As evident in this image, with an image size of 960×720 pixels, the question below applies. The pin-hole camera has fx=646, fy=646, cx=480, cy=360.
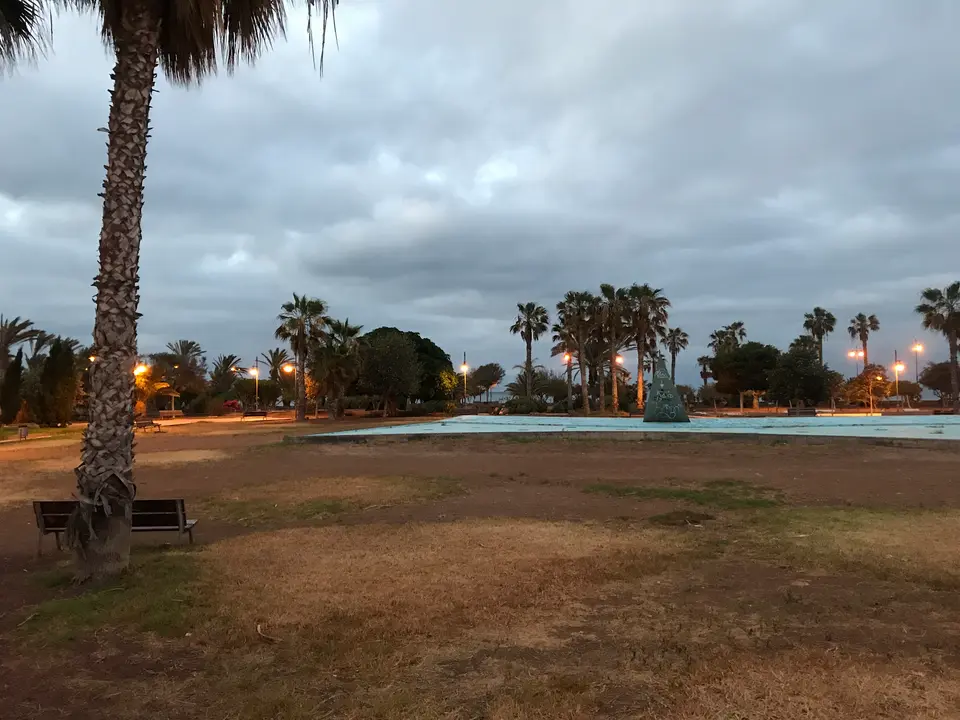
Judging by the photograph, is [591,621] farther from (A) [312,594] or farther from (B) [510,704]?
(A) [312,594]

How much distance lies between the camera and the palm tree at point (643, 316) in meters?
51.8

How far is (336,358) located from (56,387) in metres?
17.2

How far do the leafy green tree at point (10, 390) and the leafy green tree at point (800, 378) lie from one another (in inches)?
2121

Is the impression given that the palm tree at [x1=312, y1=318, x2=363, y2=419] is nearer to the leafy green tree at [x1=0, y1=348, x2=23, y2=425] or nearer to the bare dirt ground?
the leafy green tree at [x1=0, y1=348, x2=23, y2=425]

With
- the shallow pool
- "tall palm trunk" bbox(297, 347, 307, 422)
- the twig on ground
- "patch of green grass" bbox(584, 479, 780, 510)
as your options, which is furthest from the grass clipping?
"tall palm trunk" bbox(297, 347, 307, 422)

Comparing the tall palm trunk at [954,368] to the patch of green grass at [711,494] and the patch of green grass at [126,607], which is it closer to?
the patch of green grass at [711,494]

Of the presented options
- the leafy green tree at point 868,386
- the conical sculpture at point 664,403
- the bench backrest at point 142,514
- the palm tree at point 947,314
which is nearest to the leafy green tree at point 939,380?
the leafy green tree at point 868,386

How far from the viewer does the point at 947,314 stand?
5431 cm

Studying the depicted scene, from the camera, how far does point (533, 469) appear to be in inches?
579

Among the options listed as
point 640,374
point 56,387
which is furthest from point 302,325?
point 640,374

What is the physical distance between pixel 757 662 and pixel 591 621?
118 cm

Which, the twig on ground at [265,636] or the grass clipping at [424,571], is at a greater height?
the twig on ground at [265,636]

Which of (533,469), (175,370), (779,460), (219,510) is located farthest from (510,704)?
(175,370)

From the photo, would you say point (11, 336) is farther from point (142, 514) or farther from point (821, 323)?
point (821, 323)
